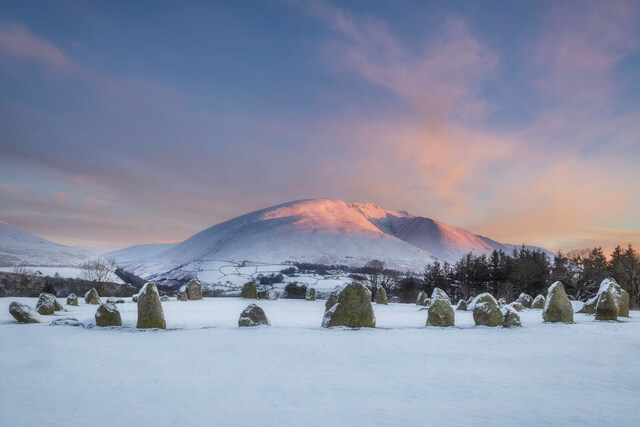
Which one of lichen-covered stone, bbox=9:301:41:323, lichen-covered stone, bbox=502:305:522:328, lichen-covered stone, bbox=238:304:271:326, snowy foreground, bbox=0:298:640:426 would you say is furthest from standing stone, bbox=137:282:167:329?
lichen-covered stone, bbox=502:305:522:328

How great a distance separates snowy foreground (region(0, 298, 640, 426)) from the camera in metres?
5.37

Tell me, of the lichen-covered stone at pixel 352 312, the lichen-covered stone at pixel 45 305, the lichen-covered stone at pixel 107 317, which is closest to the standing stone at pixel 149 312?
the lichen-covered stone at pixel 107 317

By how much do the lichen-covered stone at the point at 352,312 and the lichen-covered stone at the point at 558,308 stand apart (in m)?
10.1

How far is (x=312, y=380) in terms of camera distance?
23.7 feet

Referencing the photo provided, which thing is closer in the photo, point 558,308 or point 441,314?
point 441,314

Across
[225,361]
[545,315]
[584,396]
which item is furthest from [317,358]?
[545,315]

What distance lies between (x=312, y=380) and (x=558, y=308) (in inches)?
666

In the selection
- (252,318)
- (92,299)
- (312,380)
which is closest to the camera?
(312,380)

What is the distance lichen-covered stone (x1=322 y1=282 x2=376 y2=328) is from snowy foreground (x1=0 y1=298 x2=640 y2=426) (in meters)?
2.70

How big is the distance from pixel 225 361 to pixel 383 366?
13.2ft

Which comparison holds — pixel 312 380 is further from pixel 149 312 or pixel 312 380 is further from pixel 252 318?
pixel 149 312

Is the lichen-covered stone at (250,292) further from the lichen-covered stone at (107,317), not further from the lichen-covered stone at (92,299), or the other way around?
the lichen-covered stone at (107,317)

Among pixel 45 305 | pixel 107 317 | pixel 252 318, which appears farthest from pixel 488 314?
pixel 45 305

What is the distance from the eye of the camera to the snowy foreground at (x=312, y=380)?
5.37m
